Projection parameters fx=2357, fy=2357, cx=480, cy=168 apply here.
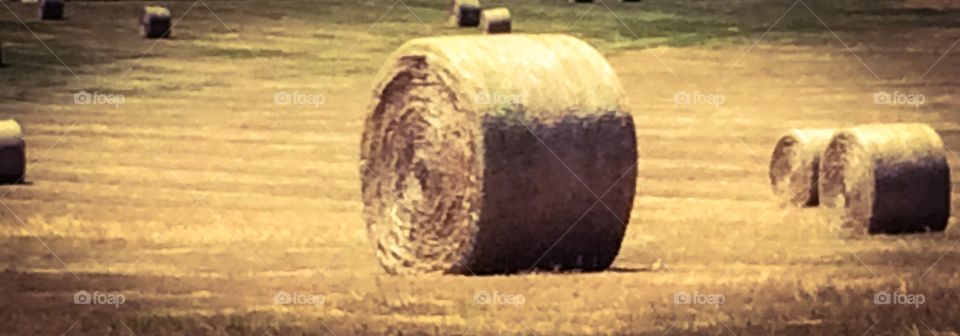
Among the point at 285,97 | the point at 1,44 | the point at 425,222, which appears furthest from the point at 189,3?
the point at 425,222

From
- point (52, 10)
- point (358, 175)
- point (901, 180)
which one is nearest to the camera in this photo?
point (901, 180)

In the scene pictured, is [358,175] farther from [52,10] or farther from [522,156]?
[52,10]

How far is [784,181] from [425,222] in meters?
4.22

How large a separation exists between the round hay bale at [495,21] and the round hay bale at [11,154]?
13679 mm

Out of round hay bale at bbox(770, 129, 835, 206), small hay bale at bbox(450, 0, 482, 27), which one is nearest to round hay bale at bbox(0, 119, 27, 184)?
round hay bale at bbox(770, 129, 835, 206)

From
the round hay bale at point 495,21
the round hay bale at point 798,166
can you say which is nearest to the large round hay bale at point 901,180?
the round hay bale at point 798,166

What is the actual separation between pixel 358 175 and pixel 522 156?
21.3 ft

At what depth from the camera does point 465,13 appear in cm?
3206

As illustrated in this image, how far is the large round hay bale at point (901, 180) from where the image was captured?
49.0 ft

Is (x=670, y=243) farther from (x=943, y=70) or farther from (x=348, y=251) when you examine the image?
(x=943, y=70)

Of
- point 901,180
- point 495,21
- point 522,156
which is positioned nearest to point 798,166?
point 901,180

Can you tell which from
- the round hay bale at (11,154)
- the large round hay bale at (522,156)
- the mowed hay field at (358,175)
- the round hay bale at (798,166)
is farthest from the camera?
the round hay bale at (11,154)

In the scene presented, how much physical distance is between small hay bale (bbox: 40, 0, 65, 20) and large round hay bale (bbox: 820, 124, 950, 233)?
19.9 metres

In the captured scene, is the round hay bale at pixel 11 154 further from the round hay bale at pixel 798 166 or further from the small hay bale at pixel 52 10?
the small hay bale at pixel 52 10
